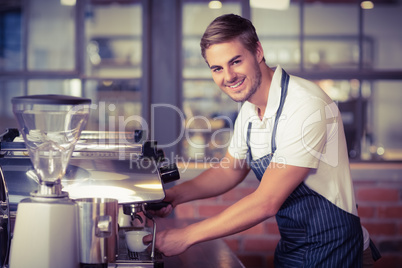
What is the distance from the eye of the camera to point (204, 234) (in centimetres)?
131

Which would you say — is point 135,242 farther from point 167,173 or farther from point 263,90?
point 263,90

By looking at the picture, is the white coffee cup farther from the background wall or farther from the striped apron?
the background wall

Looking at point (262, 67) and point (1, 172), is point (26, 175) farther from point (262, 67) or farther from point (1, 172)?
point (262, 67)

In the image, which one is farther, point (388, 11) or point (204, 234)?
point (388, 11)

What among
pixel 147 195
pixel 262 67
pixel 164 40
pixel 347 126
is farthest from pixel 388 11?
pixel 147 195

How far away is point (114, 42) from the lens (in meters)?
7.61

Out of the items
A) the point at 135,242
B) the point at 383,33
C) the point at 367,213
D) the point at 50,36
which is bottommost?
the point at 367,213

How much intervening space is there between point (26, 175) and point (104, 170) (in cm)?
19

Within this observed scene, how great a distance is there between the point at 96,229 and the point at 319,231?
67cm

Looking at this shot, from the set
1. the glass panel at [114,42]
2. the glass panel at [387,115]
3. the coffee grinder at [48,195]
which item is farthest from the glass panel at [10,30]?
the glass panel at [387,115]

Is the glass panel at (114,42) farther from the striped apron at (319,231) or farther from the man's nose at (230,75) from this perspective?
the striped apron at (319,231)

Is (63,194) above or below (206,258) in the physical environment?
above

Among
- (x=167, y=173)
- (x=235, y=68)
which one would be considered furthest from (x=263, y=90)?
(x=167, y=173)

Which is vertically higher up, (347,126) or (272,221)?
(347,126)
